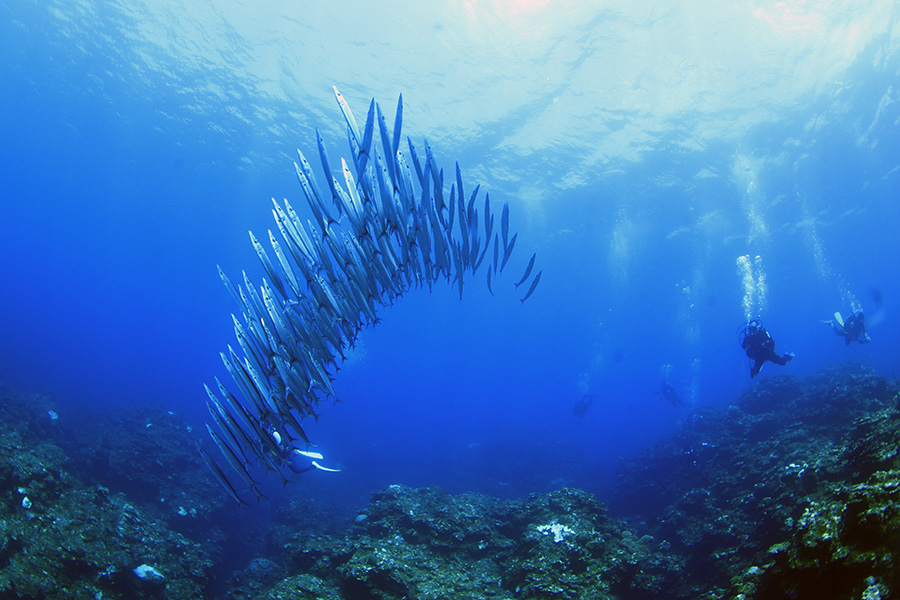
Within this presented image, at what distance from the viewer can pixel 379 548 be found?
630 centimetres

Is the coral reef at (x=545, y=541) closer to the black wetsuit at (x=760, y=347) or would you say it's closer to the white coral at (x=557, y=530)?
the white coral at (x=557, y=530)

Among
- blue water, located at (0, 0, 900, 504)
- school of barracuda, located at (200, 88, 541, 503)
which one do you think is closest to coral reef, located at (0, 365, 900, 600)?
school of barracuda, located at (200, 88, 541, 503)

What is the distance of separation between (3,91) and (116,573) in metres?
49.3

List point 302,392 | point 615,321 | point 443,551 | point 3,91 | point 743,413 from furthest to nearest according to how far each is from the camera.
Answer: point 615,321
point 3,91
point 743,413
point 443,551
point 302,392

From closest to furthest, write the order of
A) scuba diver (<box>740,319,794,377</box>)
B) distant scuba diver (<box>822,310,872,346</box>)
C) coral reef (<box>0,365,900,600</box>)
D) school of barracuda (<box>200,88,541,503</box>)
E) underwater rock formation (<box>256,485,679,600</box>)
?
coral reef (<box>0,365,900,600</box>) < school of barracuda (<box>200,88,541,503</box>) < underwater rock formation (<box>256,485,679,600</box>) < scuba diver (<box>740,319,794,377</box>) < distant scuba diver (<box>822,310,872,346</box>)

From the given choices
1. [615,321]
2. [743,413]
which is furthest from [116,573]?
[615,321]

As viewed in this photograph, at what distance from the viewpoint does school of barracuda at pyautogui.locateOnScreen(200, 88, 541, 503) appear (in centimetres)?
370

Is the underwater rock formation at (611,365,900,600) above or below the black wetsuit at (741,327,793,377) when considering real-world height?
below

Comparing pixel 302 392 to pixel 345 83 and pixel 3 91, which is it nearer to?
pixel 345 83

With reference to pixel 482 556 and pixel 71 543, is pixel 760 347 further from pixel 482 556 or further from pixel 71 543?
pixel 71 543

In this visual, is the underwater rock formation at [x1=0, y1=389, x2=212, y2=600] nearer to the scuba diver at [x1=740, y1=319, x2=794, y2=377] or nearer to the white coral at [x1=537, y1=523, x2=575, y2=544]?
the white coral at [x1=537, y1=523, x2=575, y2=544]

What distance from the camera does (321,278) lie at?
4.31 metres

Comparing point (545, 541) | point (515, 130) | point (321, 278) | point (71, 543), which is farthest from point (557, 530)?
point (515, 130)

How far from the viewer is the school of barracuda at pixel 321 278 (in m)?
3.70
